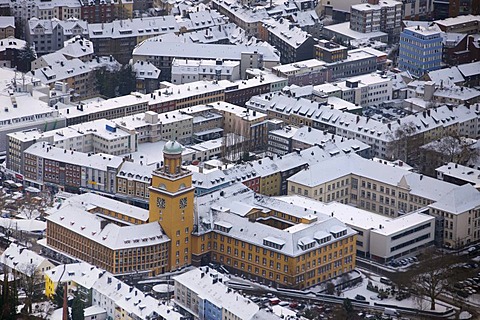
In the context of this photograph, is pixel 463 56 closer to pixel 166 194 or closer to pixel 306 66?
pixel 306 66

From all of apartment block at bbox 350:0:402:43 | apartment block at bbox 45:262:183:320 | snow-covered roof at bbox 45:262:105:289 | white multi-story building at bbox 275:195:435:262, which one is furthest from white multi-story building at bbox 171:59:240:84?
snow-covered roof at bbox 45:262:105:289

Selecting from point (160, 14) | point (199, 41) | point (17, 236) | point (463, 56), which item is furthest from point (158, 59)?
point (17, 236)

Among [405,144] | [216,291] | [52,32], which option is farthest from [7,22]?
[216,291]

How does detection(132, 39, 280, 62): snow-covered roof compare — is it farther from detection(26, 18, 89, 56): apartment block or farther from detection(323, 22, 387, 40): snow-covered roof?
detection(323, 22, 387, 40): snow-covered roof

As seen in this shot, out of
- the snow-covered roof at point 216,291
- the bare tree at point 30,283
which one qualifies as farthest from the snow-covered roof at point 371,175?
the bare tree at point 30,283

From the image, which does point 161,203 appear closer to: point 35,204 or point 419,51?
point 35,204

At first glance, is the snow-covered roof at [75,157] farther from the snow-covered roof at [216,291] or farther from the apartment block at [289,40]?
the apartment block at [289,40]
